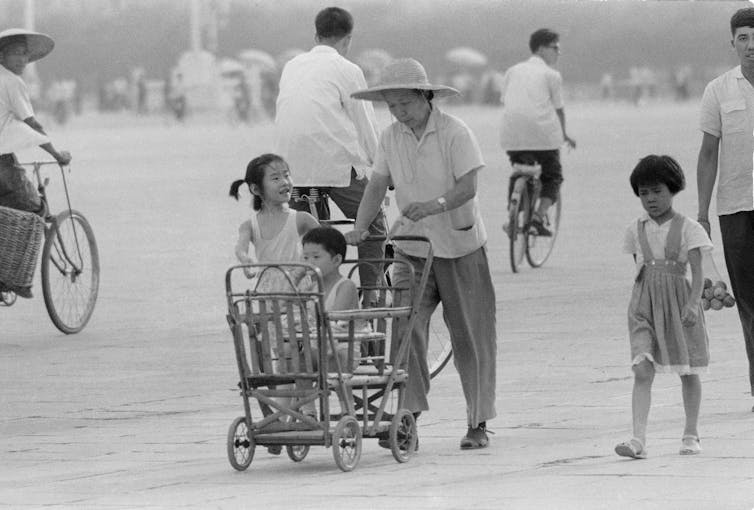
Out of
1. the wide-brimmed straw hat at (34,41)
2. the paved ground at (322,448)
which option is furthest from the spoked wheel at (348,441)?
the wide-brimmed straw hat at (34,41)

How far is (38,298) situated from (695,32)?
147ft

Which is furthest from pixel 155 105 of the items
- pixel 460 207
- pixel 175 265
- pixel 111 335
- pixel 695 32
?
pixel 460 207

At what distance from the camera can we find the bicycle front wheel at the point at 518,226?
661 inches

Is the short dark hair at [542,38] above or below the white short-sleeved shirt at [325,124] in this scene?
above

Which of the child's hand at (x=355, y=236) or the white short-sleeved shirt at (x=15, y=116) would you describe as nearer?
the child's hand at (x=355, y=236)

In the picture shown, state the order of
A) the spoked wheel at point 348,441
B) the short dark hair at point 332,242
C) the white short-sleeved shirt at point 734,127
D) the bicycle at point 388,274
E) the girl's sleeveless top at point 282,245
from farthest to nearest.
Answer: the bicycle at point 388,274
the white short-sleeved shirt at point 734,127
the girl's sleeveless top at point 282,245
the short dark hair at point 332,242
the spoked wheel at point 348,441

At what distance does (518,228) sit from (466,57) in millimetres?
60674

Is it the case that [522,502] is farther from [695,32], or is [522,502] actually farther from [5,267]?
[695,32]

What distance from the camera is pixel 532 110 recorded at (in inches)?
672

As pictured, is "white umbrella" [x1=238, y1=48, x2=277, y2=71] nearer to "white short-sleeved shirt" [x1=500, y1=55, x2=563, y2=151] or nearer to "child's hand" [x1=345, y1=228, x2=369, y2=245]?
"white short-sleeved shirt" [x1=500, y1=55, x2=563, y2=151]

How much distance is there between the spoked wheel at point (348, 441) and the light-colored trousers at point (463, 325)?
1.93ft

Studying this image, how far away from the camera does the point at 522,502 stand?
6.68 metres

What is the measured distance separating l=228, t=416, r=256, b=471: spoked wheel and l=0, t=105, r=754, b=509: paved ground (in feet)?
0.24

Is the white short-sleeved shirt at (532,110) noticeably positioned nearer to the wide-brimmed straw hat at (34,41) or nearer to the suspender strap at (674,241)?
the wide-brimmed straw hat at (34,41)
